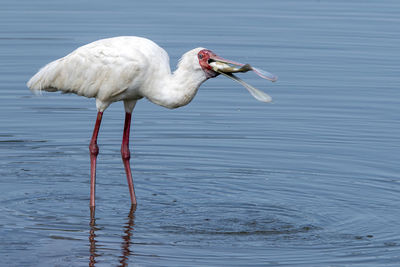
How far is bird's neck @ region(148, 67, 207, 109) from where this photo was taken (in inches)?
411

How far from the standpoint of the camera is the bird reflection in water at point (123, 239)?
30.6ft

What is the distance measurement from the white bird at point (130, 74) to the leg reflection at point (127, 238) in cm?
46

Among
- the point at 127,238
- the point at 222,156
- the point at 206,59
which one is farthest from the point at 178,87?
the point at 222,156

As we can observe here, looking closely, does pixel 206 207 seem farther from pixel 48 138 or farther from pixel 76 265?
pixel 48 138

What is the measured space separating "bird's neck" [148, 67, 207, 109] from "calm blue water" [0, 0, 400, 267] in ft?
3.75

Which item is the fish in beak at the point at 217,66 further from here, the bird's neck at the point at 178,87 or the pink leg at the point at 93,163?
the pink leg at the point at 93,163

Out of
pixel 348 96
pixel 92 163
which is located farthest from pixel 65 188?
pixel 348 96

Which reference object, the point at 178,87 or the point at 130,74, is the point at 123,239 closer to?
the point at 178,87

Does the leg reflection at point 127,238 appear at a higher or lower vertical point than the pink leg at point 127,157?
lower

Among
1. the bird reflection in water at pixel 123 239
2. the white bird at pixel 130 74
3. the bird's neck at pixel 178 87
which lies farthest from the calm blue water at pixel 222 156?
the bird's neck at pixel 178 87

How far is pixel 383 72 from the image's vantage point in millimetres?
17984

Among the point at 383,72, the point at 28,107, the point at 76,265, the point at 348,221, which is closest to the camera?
the point at 76,265

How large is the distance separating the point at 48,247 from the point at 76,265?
54cm

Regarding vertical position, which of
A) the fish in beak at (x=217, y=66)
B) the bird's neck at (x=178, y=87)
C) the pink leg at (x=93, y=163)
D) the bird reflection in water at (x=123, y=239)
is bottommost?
the bird reflection in water at (x=123, y=239)
